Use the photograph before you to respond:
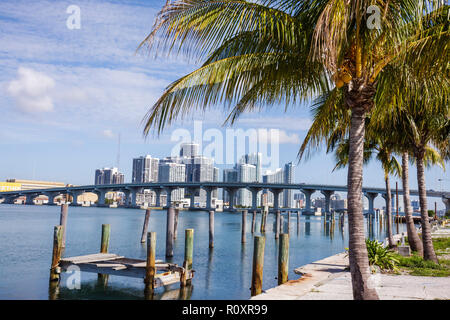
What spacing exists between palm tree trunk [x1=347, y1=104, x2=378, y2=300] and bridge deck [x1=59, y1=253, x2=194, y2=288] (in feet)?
32.5

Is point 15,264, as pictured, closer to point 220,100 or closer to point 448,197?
point 220,100

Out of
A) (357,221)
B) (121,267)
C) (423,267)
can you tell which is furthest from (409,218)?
(357,221)

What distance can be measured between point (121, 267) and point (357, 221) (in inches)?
425

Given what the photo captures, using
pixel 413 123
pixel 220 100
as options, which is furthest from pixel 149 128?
pixel 413 123

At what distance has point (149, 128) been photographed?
7.96 m

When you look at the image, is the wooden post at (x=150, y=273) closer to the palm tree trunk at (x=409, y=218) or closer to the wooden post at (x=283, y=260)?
the wooden post at (x=283, y=260)

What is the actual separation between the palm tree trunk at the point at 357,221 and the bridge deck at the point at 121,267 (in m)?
9.89

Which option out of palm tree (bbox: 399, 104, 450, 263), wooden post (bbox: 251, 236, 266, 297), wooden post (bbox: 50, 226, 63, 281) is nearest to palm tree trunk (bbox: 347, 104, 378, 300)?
wooden post (bbox: 251, 236, 266, 297)

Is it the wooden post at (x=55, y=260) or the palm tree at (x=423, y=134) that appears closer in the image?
the palm tree at (x=423, y=134)

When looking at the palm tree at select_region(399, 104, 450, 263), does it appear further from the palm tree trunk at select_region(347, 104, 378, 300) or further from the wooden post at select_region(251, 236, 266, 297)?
the palm tree trunk at select_region(347, 104, 378, 300)

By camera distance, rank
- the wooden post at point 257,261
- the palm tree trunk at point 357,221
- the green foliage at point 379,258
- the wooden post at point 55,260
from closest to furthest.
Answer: the palm tree trunk at point 357,221, the wooden post at point 257,261, the green foliage at point 379,258, the wooden post at point 55,260

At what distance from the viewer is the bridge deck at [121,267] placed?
1567 cm

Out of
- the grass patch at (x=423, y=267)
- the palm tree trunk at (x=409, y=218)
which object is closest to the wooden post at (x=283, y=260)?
the grass patch at (x=423, y=267)
